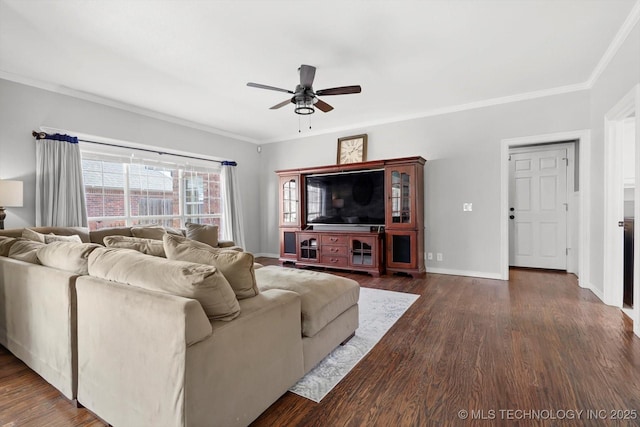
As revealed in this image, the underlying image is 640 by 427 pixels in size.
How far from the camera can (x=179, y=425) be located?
3.83 feet

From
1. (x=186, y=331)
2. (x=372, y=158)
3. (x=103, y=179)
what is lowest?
(x=186, y=331)

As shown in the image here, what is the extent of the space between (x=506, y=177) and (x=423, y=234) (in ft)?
4.59

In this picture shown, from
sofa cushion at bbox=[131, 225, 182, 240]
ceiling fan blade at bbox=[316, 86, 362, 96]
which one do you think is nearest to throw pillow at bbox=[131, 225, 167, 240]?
sofa cushion at bbox=[131, 225, 182, 240]

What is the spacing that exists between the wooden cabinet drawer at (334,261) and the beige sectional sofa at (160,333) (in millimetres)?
2877

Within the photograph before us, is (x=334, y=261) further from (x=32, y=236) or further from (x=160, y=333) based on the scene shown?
(x=160, y=333)

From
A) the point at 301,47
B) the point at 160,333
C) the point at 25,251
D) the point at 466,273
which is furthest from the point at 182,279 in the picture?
the point at 466,273

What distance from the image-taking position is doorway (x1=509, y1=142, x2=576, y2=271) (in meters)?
4.82

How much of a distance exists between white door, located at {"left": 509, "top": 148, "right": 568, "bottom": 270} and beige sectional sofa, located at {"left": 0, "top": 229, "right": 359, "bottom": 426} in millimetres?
4553

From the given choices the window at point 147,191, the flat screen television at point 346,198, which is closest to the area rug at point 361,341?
the flat screen television at point 346,198

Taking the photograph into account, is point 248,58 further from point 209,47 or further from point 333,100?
point 333,100

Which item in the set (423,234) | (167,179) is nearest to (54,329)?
(167,179)

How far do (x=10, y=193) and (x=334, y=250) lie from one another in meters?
3.96

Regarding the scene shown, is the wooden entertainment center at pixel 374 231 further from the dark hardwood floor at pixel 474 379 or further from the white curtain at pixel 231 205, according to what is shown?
the dark hardwood floor at pixel 474 379

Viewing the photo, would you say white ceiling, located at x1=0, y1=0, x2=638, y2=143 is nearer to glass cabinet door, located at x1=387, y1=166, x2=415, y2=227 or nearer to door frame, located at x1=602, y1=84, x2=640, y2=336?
door frame, located at x1=602, y1=84, x2=640, y2=336
